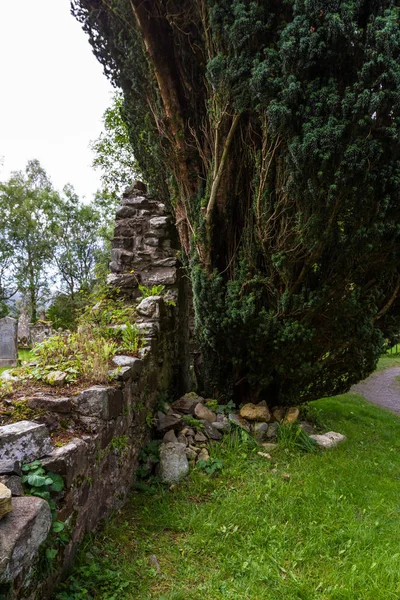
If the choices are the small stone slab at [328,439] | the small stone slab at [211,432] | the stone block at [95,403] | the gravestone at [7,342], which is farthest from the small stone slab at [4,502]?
the gravestone at [7,342]

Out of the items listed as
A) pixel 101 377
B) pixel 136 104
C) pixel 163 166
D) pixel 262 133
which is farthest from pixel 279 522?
pixel 136 104

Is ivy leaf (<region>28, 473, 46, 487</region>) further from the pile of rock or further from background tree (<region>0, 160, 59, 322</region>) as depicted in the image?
background tree (<region>0, 160, 59, 322</region>)

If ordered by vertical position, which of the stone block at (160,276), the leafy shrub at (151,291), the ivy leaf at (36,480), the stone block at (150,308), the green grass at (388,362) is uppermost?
the stone block at (160,276)

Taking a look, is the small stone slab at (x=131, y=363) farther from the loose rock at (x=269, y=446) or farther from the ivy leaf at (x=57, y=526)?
the loose rock at (x=269, y=446)

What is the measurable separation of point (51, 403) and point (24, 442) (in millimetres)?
506

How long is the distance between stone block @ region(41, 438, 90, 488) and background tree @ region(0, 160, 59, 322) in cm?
2038

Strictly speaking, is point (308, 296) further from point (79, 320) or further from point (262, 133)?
point (79, 320)

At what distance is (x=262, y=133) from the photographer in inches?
173

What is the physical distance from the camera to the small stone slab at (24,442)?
2.24 meters

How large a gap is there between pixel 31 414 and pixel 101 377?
69cm

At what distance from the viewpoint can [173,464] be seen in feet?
12.6

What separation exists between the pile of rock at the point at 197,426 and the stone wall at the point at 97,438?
0.86ft

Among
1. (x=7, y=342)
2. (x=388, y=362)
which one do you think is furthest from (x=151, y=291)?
(x=388, y=362)

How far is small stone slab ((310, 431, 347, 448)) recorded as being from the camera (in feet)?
15.5
